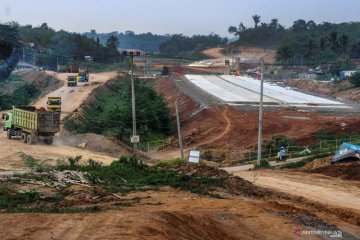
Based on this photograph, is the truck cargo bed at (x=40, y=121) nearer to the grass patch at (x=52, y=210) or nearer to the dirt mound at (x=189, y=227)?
the grass patch at (x=52, y=210)

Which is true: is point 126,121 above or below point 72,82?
below

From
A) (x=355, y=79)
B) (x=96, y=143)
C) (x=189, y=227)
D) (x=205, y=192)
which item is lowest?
(x=96, y=143)

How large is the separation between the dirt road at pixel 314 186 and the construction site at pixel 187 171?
51 millimetres

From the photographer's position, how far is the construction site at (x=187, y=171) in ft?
53.1

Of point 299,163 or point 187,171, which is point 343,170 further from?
point 187,171

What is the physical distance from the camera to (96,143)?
4269 centimetres

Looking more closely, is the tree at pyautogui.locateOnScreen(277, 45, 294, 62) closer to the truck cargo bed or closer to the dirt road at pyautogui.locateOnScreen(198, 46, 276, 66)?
the dirt road at pyautogui.locateOnScreen(198, 46, 276, 66)

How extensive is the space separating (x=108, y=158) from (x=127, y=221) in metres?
24.0

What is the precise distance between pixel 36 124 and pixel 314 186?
18454mm

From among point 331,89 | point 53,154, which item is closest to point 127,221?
point 53,154

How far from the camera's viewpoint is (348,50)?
14162 centimetres

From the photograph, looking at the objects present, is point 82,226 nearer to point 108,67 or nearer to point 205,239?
point 205,239

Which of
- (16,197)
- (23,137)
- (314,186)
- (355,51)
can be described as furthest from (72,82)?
(16,197)

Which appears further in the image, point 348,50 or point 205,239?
point 348,50
